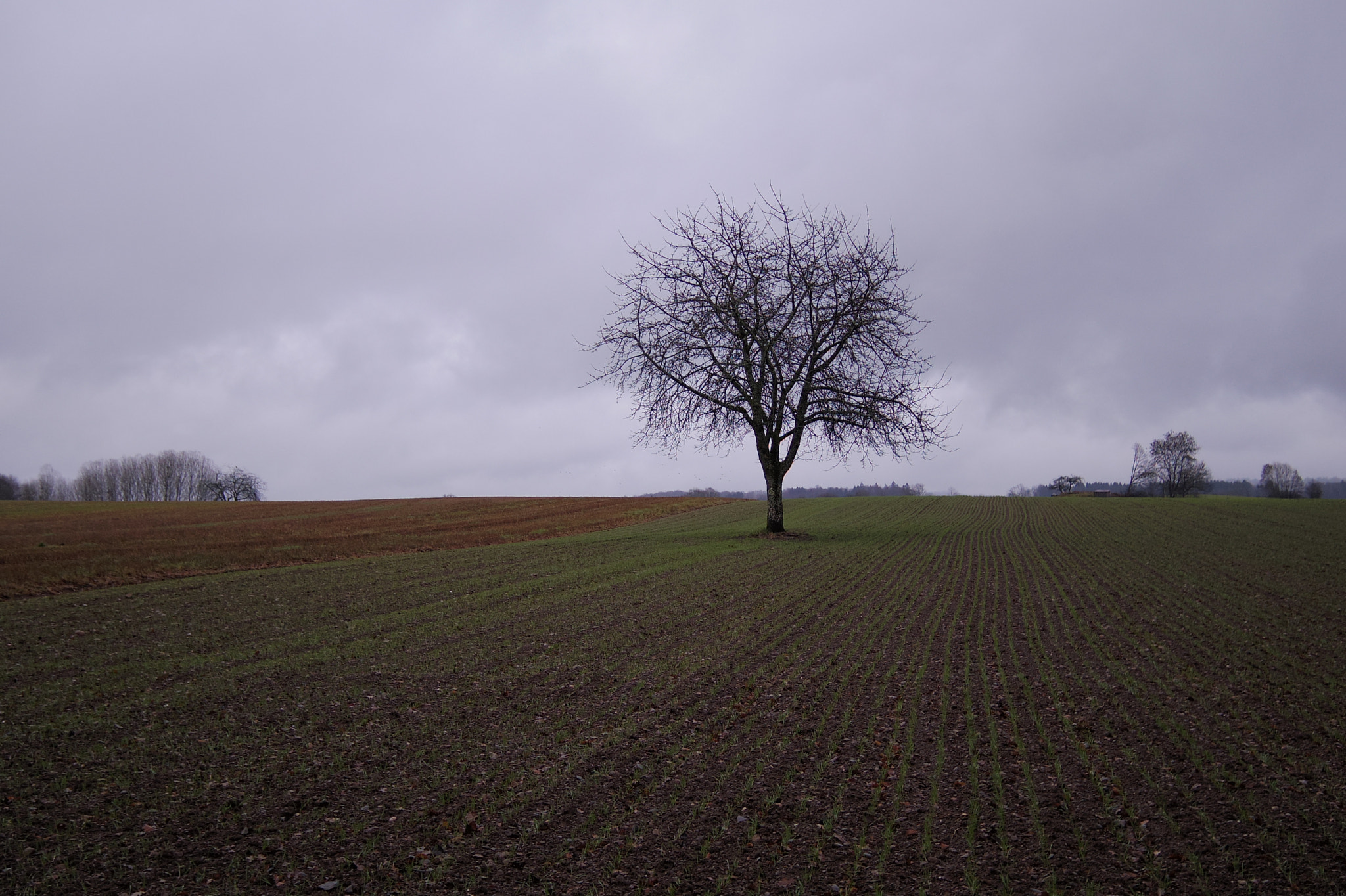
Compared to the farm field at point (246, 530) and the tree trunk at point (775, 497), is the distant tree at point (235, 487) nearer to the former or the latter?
the farm field at point (246, 530)

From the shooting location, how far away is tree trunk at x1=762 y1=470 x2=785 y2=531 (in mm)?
26281

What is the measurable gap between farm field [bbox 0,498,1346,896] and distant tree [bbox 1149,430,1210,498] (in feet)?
292

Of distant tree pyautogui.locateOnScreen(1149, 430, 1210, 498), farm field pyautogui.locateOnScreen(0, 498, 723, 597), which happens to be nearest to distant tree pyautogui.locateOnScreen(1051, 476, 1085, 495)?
distant tree pyautogui.locateOnScreen(1149, 430, 1210, 498)

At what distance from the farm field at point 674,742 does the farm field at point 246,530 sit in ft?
13.0

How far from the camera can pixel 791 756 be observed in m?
6.14

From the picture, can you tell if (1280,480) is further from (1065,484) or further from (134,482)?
(134,482)

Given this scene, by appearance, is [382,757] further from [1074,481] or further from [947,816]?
[1074,481]

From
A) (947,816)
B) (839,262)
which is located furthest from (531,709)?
(839,262)

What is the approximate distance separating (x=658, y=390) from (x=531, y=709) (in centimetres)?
1892

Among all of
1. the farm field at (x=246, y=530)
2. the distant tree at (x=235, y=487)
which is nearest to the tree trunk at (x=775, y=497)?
the farm field at (x=246, y=530)

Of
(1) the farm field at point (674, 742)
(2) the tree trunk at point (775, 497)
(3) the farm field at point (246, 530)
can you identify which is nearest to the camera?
(1) the farm field at point (674, 742)

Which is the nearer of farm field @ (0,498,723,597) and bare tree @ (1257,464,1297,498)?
farm field @ (0,498,723,597)

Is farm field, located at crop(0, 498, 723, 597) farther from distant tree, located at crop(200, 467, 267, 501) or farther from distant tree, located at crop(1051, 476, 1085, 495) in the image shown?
distant tree, located at crop(1051, 476, 1085, 495)

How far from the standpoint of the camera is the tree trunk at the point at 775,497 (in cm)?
2628
